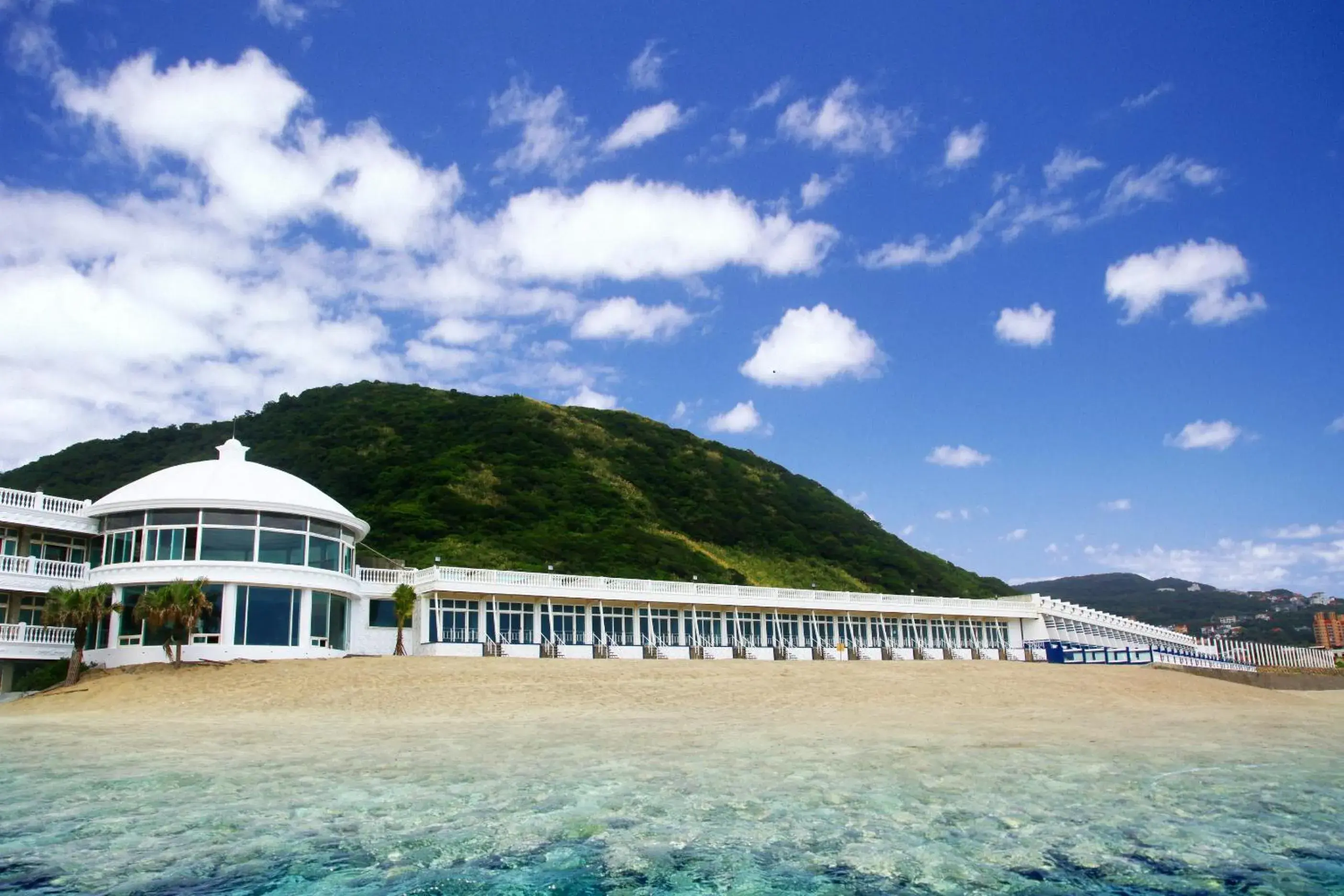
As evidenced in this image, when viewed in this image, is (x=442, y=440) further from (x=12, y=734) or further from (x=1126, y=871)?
(x=1126, y=871)

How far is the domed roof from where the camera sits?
102 ft

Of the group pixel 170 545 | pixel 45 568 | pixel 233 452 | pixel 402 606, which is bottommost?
pixel 402 606

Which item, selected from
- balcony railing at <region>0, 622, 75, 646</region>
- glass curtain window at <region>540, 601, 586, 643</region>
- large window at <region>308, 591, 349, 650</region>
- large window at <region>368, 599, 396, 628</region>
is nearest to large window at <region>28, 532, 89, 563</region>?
balcony railing at <region>0, 622, 75, 646</region>

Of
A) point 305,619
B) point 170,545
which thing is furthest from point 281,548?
point 170,545

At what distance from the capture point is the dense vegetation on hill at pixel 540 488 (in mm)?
67125

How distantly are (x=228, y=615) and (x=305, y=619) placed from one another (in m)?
2.49

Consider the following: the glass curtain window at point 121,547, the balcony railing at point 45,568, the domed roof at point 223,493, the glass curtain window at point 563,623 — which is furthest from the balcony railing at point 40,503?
the glass curtain window at point 563,623

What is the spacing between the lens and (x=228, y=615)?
3033cm

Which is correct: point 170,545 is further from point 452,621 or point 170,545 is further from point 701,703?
point 701,703

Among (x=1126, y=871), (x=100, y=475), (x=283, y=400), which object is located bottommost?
(x=1126, y=871)

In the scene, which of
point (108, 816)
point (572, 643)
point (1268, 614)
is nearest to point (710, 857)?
point (108, 816)

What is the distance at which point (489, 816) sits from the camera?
998 centimetres

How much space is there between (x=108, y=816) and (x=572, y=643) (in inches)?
1262

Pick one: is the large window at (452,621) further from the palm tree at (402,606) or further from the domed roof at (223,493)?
the domed roof at (223,493)
